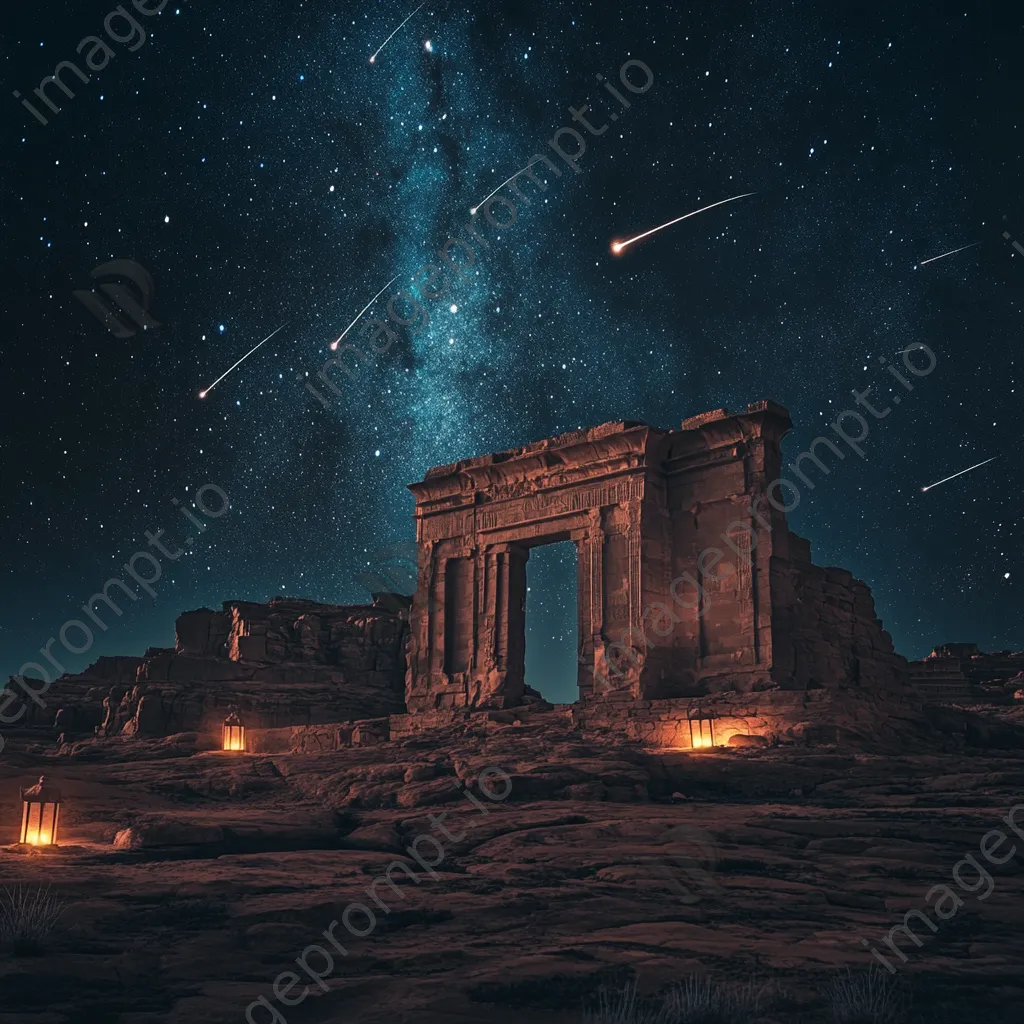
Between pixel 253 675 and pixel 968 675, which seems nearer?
pixel 253 675

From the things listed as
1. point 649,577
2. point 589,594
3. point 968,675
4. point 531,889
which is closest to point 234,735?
point 589,594

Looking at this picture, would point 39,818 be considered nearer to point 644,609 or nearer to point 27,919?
point 27,919

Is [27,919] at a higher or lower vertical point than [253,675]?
lower

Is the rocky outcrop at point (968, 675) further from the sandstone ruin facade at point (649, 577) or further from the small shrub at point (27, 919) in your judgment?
the small shrub at point (27, 919)

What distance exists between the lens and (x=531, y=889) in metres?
11.3

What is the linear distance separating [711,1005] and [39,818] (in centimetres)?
963

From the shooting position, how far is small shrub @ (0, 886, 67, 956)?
8992mm

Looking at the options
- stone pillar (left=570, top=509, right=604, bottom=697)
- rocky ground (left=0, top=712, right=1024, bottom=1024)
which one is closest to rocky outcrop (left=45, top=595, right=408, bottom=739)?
stone pillar (left=570, top=509, right=604, bottom=697)

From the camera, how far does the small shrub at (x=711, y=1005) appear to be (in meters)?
7.76

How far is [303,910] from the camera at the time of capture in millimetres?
10219

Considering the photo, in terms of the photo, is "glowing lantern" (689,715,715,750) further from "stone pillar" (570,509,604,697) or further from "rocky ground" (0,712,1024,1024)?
"stone pillar" (570,509,604,697)

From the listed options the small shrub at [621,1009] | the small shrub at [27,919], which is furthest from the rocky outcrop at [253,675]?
the small shrub at [621,1009]

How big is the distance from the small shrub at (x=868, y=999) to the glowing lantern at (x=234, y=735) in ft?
66.1

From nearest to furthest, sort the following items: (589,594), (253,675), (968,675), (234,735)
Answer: (234,735) → (589,594) → (253,675) → (968,675)
